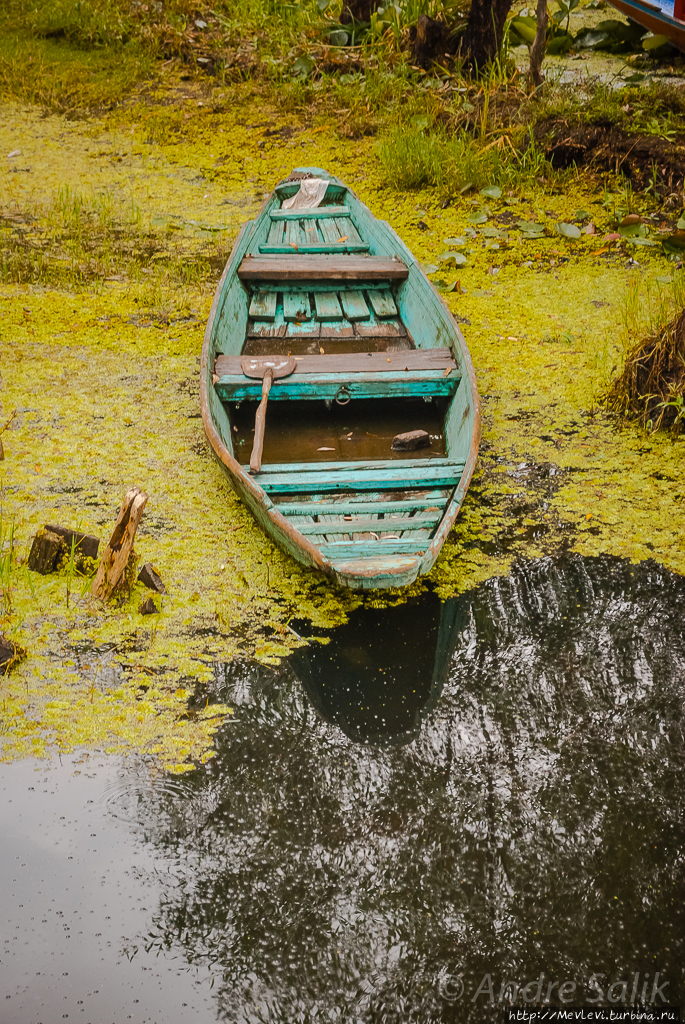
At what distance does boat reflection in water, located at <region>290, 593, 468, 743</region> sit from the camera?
1774mm

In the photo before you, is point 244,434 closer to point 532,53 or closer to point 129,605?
point 129,605

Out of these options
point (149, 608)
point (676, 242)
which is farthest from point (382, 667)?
point (676, 242)

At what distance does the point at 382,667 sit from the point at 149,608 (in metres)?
0.61

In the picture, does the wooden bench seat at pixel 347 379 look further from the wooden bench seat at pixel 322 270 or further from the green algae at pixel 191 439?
the wooden bench seat at pixel 322 270

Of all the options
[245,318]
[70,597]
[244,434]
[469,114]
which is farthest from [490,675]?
[469,114]

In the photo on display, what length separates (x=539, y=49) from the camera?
489cm

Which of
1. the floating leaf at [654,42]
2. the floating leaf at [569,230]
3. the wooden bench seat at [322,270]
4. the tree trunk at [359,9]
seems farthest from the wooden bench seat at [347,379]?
the tree trunk at [359,9]

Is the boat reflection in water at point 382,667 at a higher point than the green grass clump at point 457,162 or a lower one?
lower

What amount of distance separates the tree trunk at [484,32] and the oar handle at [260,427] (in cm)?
393

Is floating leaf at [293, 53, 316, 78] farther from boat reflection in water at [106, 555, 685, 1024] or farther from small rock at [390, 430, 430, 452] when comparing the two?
boat reflection in water at [106, 555, 685, 1024]

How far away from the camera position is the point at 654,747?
1.71 metres

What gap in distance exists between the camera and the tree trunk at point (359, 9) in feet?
20.5

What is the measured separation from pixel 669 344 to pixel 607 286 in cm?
117

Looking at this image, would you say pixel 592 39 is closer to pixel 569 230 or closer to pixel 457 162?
pixel 457 162
